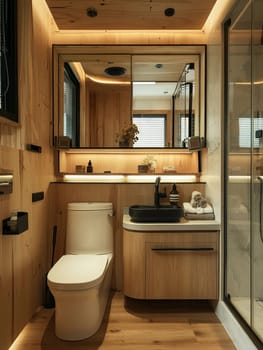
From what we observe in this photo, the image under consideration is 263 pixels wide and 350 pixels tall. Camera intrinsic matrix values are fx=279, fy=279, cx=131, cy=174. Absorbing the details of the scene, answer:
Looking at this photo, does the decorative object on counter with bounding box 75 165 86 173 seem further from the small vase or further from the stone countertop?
the stone countertop

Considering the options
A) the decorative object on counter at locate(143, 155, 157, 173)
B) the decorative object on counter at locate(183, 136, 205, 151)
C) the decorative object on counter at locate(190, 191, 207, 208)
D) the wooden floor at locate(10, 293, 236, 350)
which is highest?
the decorative object on counter at locate(183, 136, 205, 151)

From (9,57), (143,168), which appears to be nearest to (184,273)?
(143,168)

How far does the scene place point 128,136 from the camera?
8.98ft

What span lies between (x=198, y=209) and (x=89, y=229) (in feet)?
3.19

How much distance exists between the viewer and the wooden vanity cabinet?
2225 mm

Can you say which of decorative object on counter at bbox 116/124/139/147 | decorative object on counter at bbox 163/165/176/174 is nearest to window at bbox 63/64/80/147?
decorative object on counter at bbox 116/124/139/147

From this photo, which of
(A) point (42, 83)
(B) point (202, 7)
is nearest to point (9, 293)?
(A) point (42, 83)

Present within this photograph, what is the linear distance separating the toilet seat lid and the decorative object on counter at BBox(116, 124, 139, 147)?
109cm

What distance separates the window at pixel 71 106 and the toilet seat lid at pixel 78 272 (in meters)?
1.13

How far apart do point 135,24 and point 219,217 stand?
1886 mm

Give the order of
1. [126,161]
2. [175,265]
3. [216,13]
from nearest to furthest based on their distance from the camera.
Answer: [175,265], [216,13], [126,161]

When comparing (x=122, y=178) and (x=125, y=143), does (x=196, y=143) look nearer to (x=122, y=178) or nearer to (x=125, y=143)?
(x=125, y=143)

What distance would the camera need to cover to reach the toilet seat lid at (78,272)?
179cm

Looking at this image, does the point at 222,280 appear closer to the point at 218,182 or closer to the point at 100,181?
the point at 218,182
